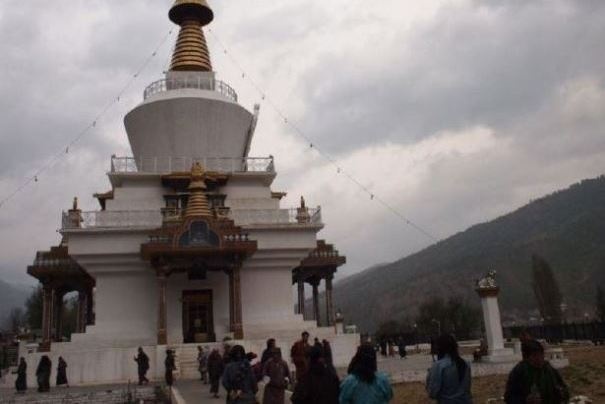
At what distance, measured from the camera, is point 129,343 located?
24.7m

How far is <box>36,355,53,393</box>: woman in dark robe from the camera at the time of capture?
65.4 ft

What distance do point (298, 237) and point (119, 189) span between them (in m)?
8.56

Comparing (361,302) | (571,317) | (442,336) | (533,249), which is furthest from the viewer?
(361,302)

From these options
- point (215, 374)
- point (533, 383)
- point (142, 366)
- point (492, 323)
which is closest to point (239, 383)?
point (533, 383)

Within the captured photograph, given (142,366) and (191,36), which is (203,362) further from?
(191,36)

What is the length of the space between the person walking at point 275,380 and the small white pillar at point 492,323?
16.8m

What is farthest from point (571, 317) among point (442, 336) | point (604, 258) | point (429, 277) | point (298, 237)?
point (442, 336)

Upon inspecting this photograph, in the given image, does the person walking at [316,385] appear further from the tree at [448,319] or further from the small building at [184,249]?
the tree at [448,319]

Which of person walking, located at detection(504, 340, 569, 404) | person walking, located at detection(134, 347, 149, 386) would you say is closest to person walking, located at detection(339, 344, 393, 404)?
person walking, located at detection(504, 340, 569, 404)

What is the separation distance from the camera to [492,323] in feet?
76.7

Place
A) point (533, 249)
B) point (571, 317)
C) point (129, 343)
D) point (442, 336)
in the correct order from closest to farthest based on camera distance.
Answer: point (442, 336), point (129, 343), point (571, 317), point (533, 249)

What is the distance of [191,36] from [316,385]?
29504 mm

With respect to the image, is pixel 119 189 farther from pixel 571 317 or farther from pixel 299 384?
pixel 571 317

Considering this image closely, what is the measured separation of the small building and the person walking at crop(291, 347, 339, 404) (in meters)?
17.3
